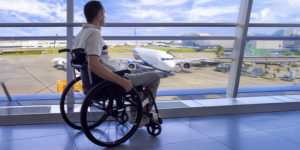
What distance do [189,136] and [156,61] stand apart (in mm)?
1478

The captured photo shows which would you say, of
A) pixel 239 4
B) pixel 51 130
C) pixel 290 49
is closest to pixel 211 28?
pixel 239 4

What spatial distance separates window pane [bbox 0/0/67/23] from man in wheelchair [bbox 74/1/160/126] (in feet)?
2.61

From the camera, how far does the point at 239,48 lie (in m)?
2.85

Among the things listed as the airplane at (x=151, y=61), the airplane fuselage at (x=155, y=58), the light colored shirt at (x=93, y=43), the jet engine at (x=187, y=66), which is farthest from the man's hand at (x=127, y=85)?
the jet engine at (x=187, y=66)

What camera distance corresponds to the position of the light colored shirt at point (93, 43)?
158 cm

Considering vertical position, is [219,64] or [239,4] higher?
[239,4]

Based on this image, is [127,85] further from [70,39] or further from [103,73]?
[70,39]

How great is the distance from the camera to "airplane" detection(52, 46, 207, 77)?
2609 mm

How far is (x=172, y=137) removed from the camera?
2021 millimetres

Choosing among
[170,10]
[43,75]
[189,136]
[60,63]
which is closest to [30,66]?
[43,75]

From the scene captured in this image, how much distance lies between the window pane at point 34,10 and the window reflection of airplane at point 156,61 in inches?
31.1

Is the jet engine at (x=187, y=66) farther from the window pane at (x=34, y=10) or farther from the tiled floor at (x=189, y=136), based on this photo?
the window pane at (x=34, y=10)

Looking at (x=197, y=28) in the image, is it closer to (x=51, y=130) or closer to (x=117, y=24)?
(x=117, y=24)

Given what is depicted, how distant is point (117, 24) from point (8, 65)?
116 centimetres
